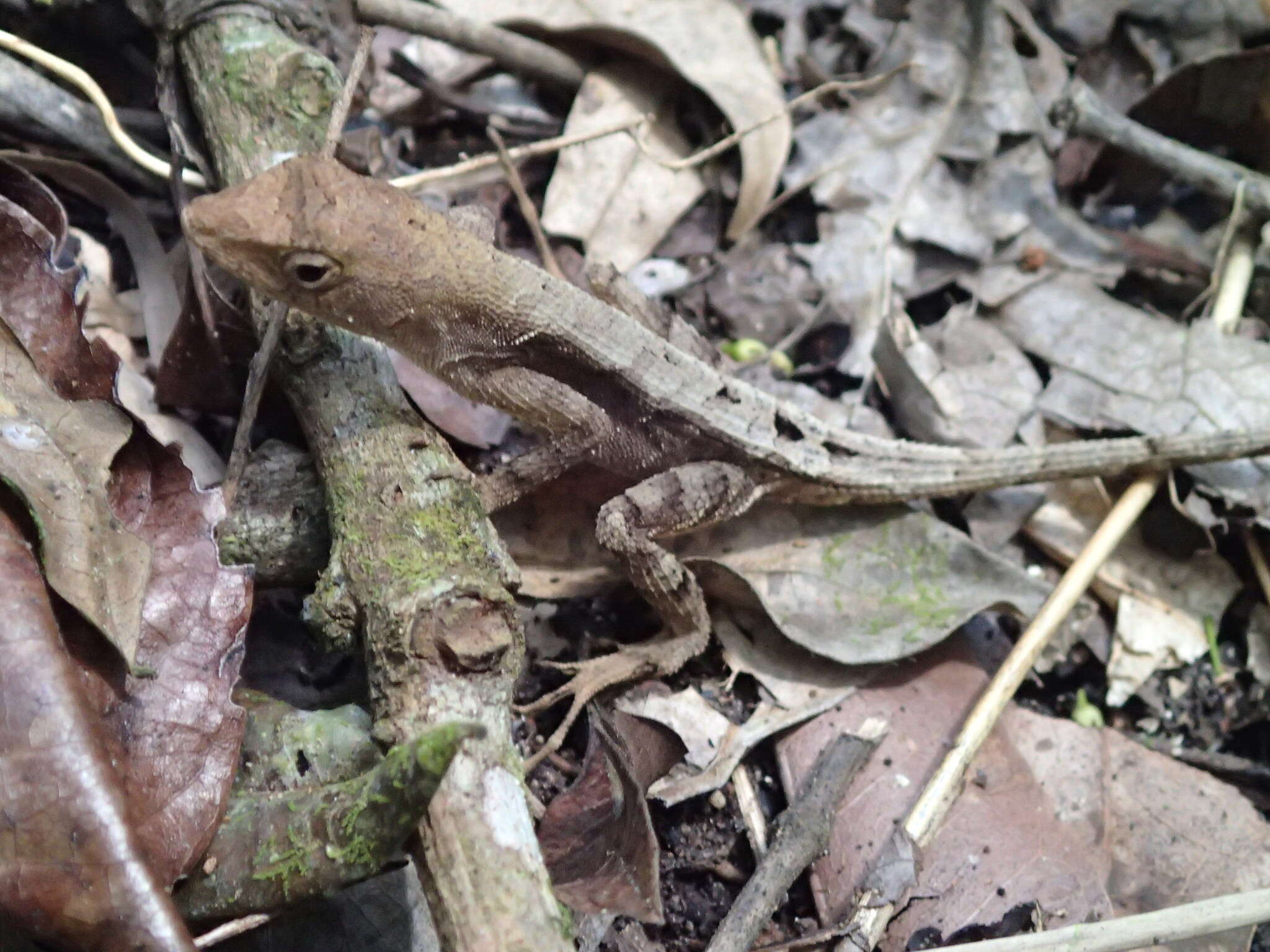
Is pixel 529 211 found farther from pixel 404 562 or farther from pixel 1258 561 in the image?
pixel 1258 561

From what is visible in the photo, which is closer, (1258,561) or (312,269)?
(312,269)

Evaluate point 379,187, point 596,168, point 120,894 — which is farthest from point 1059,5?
point 120,894

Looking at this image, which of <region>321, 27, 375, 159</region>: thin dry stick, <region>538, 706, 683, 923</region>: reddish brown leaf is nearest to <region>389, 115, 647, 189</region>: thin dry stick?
<region>321, 27, 375, 159</region>: thin dry stick

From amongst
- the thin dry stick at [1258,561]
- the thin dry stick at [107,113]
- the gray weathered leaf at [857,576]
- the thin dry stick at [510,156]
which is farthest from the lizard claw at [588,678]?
the thin dry stick at [1258,561]

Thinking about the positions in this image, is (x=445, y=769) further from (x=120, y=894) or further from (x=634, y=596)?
(x=634, y=596)

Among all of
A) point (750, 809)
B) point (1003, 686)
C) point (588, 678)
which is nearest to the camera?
point (750, 809)

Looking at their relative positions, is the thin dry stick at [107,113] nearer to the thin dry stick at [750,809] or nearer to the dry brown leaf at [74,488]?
the dry brown leaf at [74,488]

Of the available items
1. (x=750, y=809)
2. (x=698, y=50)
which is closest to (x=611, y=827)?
(x=750, y=809)
